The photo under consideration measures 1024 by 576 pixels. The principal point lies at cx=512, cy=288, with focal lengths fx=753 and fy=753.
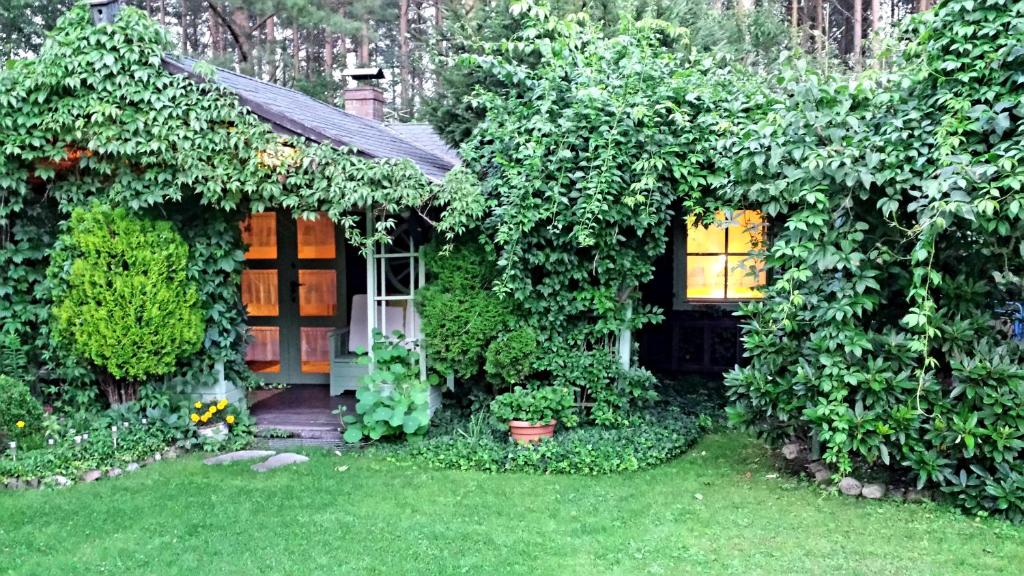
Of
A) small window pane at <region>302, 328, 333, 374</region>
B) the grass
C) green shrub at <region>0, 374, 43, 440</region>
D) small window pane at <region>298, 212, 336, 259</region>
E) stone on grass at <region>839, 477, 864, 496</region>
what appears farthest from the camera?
small window pane at <region>302, 328, 333, 374</region>

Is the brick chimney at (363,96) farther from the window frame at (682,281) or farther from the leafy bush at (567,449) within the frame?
the leafy bush at (567,449)

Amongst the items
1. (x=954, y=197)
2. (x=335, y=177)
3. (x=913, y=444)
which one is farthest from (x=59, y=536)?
(x=954, y=197)

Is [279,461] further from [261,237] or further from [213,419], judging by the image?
[261,237]

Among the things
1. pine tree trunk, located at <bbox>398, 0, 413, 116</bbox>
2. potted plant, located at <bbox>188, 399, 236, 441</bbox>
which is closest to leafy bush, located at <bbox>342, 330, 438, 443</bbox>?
potted plant, located at <bbox>188, 399, 236, 441</bbox>

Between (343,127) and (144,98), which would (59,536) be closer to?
(144,98)

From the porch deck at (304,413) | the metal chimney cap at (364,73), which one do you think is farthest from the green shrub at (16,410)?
the metal chimney cap at (364,73)

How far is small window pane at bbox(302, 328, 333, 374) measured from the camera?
7824 millimetres

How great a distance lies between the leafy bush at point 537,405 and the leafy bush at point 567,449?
0.15 m

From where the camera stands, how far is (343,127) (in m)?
7.03

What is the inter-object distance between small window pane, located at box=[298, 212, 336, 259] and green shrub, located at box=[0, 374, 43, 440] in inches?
115

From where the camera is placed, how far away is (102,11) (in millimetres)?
5461

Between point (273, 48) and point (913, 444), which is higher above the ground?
point (273, 48)

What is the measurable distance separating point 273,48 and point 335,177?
1256cm

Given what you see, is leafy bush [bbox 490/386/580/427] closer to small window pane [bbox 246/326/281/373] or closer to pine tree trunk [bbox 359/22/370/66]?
small window pane [bbox 246/326/281/373]
